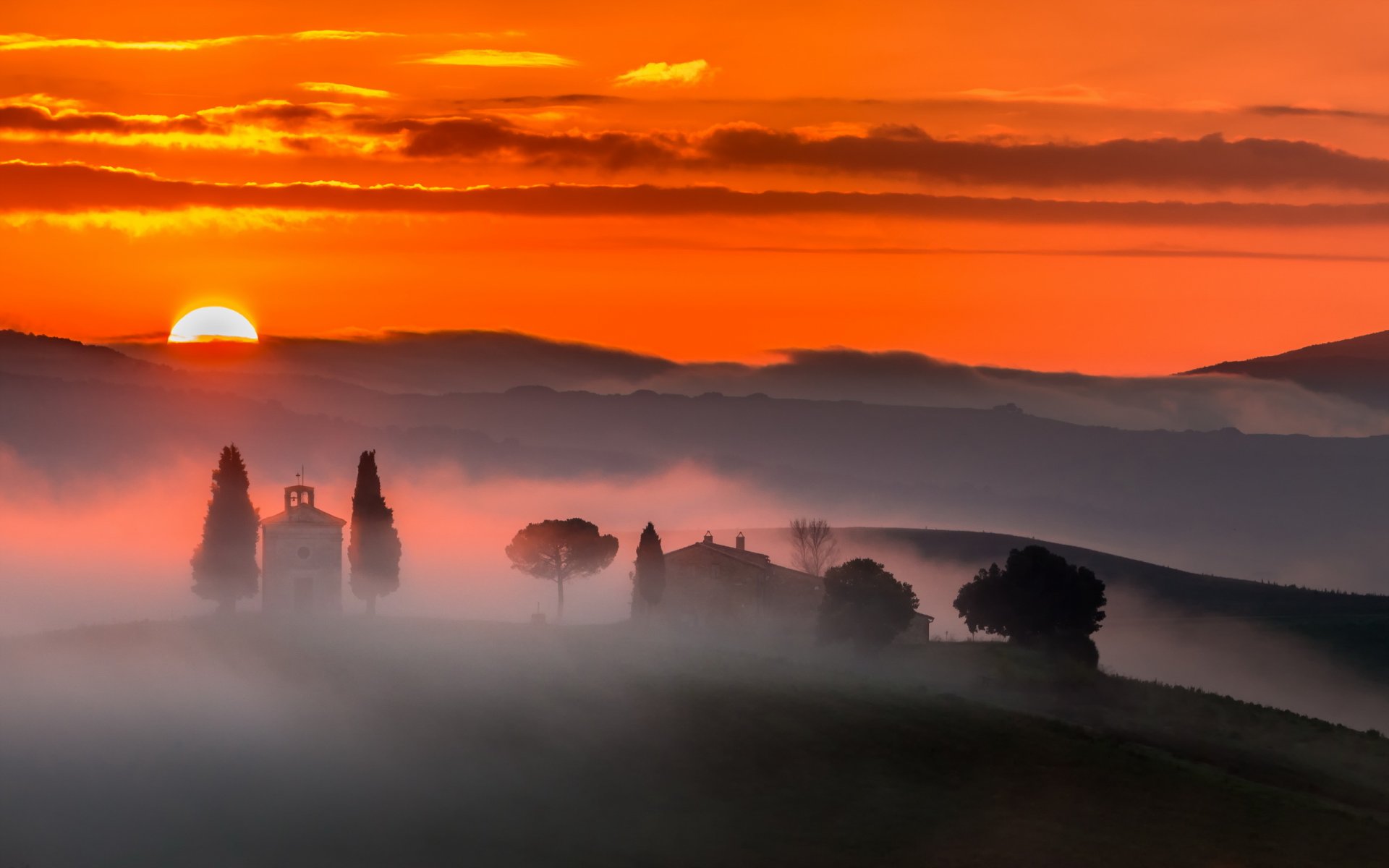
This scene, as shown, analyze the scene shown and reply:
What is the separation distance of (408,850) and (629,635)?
146 feet

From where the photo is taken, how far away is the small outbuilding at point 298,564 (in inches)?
4299

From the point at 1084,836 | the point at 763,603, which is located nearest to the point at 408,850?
the point at 1084,836

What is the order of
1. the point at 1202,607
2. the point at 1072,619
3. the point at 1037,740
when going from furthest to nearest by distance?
the point at 1202,607 → the point at 1072,619 → the point at 1037,740

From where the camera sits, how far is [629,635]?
116 meters

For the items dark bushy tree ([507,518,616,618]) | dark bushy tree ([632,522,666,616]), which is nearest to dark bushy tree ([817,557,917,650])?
dark bushy tree ([632,522,666,616])

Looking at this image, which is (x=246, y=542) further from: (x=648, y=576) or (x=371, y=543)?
(x=648, y=576)

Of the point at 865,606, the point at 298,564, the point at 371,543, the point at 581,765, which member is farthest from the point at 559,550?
the point at 581,765

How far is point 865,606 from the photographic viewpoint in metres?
125

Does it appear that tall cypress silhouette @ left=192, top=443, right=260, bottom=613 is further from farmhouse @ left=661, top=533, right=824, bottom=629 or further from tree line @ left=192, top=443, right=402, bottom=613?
farmhouse @ left=661, top=533, right=824, bottom=629

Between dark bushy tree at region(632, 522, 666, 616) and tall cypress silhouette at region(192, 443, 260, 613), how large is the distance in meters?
31.7

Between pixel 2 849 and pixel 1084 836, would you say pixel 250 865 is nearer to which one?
pixel 2 849

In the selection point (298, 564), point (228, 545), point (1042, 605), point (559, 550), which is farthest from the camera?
point (559, 550)

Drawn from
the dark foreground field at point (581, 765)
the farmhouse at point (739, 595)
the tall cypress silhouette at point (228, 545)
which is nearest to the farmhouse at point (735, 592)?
the farmhouse at point (739, 595)

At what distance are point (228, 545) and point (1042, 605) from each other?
56.6 metres
